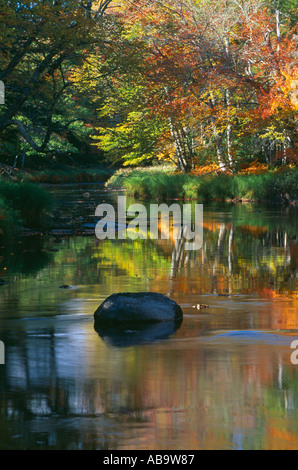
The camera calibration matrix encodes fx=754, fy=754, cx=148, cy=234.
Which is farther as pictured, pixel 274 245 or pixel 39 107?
pixel 39 107

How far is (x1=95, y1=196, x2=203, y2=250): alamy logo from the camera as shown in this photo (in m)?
24.8

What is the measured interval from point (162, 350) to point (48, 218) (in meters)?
18.7

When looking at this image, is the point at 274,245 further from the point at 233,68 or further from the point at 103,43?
the point at 233,68

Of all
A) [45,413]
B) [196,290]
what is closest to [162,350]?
[45,413]

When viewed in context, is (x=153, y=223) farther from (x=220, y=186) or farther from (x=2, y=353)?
(x=2, y=353)

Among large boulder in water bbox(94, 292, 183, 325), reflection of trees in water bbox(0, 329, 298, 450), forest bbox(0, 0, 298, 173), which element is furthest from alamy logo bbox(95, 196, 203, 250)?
reflection of trees in water bbox(0, 329, 298, 450)

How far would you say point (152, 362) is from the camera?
844 centimetres

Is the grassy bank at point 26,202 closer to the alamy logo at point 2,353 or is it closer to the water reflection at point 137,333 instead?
the water reflection at point 137,333

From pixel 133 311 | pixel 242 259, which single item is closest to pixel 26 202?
pixel 242 259

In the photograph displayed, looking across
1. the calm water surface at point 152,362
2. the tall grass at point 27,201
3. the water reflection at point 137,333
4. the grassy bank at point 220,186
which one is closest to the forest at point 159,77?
the tall grass at point 27,201

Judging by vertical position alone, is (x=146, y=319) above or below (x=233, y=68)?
below

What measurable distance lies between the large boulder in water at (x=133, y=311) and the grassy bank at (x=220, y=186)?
30.6 metres

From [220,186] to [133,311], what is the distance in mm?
35366
